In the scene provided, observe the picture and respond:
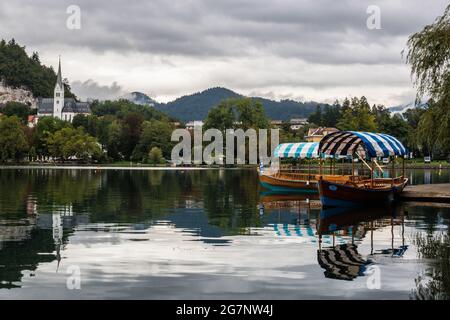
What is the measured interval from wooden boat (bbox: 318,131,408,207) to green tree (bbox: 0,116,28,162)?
119261mm

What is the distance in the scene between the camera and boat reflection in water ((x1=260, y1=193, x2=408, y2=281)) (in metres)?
18.0

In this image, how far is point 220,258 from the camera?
19.1 m

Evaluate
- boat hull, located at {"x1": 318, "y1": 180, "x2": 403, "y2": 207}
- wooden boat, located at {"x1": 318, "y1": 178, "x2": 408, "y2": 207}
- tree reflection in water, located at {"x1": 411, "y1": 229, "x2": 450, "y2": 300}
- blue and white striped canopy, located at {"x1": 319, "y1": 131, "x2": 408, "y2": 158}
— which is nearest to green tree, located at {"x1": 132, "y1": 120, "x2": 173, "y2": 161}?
blue and white striped canopy, located at {"x1": 319, "y1": 131, "x2": 408, "y2": 158}

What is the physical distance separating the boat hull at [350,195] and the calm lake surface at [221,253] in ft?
6.73

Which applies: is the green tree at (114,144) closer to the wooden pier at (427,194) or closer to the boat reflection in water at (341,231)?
the boat reflection in water at (341,231)

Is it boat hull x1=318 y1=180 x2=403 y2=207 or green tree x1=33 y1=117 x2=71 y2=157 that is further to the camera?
green tree x1=33 y1=117 x2=71 y2=157

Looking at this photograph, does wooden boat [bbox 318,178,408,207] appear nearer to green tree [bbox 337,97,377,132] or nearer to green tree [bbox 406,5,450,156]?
green tree [bbox 406,5,450,156]

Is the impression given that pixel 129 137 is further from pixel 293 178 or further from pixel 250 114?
pixel 293 178

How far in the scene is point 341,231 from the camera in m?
25.8

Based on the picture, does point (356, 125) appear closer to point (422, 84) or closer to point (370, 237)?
point (422, 84)

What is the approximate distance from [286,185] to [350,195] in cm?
1746

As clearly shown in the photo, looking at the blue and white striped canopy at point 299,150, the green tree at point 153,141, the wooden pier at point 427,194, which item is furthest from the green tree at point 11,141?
the wooden pier at point 427,194
